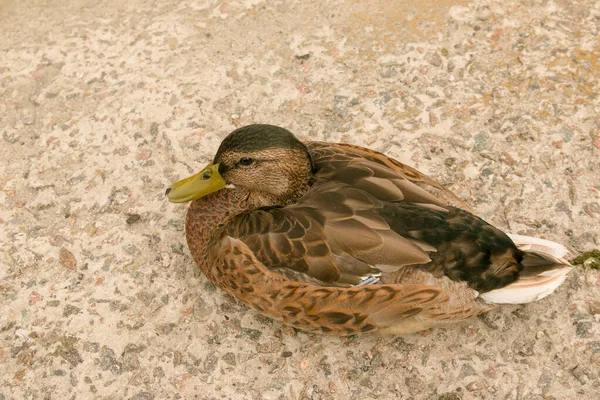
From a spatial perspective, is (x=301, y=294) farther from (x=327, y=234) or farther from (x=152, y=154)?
(x=152, y=154)

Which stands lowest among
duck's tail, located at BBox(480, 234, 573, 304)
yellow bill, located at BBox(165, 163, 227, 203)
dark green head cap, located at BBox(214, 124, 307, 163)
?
duck's tail, located at BBox(480, 234, 573, 304)

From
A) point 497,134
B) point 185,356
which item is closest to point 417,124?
point 497,134

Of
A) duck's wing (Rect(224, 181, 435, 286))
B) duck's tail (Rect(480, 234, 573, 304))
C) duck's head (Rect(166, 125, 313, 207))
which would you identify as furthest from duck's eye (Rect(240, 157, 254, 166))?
duck's tail (Rect(480, 234, 573, 304))

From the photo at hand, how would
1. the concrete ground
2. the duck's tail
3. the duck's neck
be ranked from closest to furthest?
the duck's tail < the concrete ground < the duck's neck

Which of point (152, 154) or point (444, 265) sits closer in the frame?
point (444, 265)

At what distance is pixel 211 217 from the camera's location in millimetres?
3186

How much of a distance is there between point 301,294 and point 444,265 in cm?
62

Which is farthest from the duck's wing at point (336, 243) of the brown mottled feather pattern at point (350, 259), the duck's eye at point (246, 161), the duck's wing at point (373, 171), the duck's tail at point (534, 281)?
the duck's tail at point (534, 281)

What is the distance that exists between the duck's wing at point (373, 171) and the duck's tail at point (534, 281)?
17.7 inches

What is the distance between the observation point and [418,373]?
300cm

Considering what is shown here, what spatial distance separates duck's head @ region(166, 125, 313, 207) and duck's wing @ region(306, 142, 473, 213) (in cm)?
13

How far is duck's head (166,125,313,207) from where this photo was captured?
2.93m

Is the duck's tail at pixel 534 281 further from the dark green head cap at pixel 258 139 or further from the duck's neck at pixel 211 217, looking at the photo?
the duck's neck at pixel 211 217

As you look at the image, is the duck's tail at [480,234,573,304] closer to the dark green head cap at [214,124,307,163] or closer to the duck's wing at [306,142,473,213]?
the duck's wing at [306,142,473,213]
